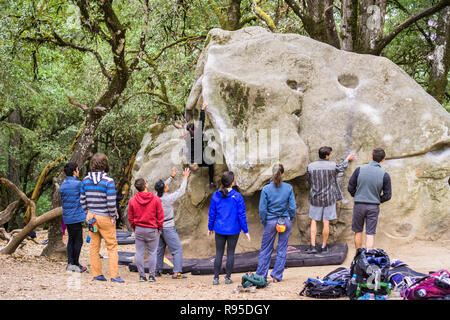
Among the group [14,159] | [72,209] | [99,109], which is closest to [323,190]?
[72,209]

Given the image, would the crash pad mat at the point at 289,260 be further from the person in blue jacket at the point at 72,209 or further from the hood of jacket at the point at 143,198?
the hood of jacket at the point at 143,198

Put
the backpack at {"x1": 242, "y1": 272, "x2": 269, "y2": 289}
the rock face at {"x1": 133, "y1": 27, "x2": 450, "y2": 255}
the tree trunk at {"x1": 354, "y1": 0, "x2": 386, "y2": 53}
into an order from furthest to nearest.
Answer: the tree trunk at {"x1": 354, "y1": 0, "x2": 386, "y2": 53}
the rock face at {"x1": 133, "y1": 27, "x2": 450, "y2": 255}
the backpack at {"x1": 242, "y1": 272, "x2": 269, "y2": 289}

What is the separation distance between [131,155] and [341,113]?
46.4ft

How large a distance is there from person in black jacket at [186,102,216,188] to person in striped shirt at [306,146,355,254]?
2428 millimetres

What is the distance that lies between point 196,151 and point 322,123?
274 cm

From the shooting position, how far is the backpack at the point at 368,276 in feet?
18.6

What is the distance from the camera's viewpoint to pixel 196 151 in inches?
404

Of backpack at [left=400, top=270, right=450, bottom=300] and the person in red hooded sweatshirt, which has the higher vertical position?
the person in red hooded sweatshirt

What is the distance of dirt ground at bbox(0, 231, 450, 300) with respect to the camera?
616cm

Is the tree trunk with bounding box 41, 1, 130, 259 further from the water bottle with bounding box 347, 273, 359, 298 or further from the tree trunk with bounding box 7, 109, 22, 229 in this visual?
the tree trunk with bounding box 7, 109, 22, 229

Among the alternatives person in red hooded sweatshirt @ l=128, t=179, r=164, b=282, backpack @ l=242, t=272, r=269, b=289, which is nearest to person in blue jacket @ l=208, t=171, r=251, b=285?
backpack @ l=242, t=272, r=269, b=289

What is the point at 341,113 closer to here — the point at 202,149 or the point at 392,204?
the point at 392,204

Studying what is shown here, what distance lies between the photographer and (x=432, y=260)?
8.00 meters

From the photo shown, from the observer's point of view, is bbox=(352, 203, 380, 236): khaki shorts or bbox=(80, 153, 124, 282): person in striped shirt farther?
bbox=(352, 203, 380, 236): khaki shorts
